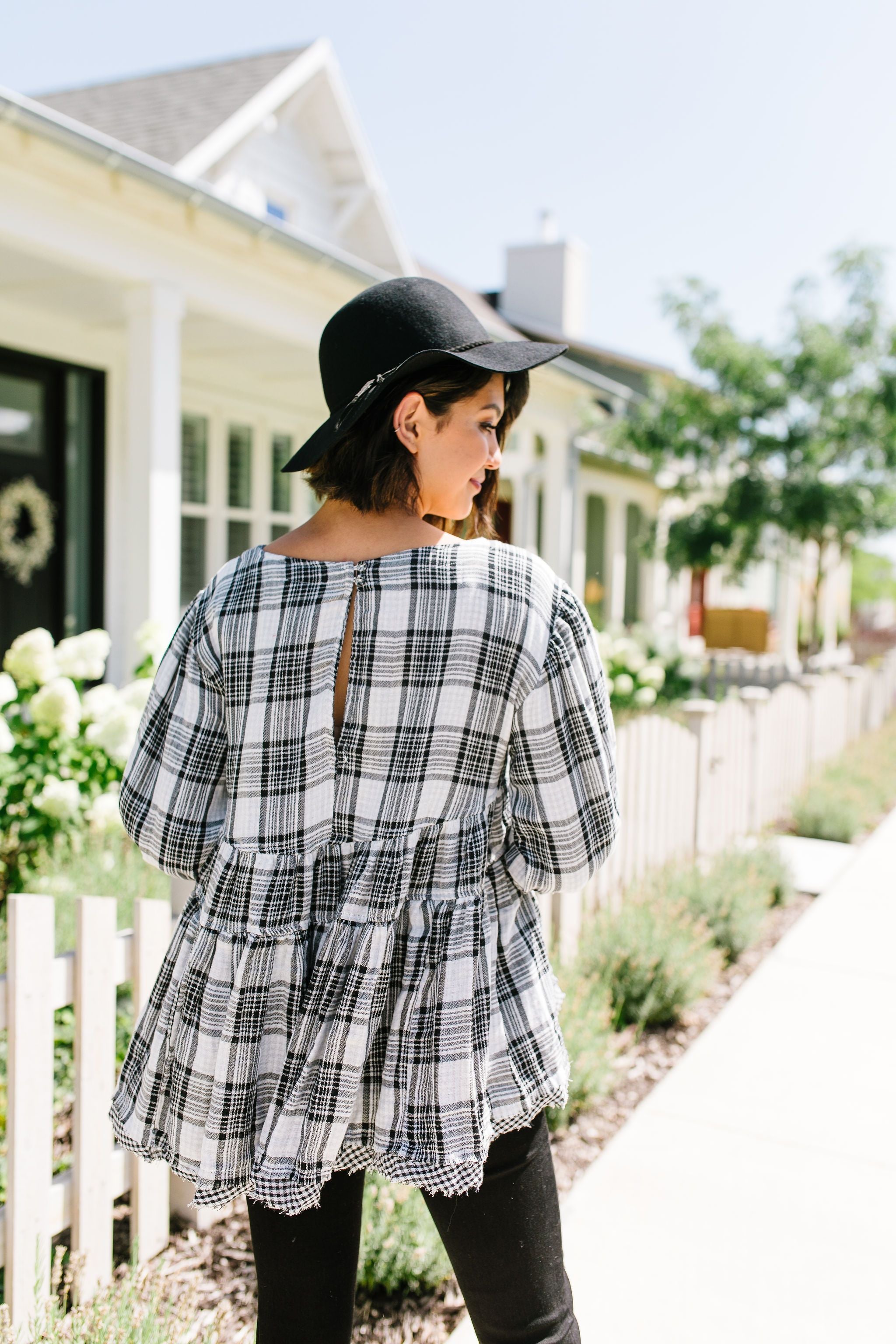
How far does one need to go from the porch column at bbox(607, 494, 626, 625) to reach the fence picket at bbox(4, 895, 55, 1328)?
13.1 m

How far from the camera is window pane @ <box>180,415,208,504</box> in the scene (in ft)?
27.7

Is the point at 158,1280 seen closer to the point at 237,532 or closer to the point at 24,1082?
the point at 24,1082

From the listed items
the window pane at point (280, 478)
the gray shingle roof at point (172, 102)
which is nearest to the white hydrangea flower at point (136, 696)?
the gray shingle roof at point (172, 102)

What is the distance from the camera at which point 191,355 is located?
26.2 ft

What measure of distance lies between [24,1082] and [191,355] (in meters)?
6.88

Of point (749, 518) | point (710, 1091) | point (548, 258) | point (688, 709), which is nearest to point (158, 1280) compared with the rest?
point (710, 1091)

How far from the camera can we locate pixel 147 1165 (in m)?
2.30

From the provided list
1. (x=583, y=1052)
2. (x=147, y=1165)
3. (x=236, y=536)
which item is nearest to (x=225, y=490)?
(x=236, y=536)

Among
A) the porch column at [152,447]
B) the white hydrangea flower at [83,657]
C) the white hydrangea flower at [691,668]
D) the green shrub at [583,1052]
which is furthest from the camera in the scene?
Result: the white hydrangea flower at [691,668]

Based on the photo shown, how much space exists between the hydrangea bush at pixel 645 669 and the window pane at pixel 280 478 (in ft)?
9.82

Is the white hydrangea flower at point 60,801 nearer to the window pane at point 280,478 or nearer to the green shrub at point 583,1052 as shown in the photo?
the green shrub at point 583,1052

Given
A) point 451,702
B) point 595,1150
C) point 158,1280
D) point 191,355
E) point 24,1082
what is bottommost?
point 595,1150

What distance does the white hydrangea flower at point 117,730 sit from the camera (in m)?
3.40

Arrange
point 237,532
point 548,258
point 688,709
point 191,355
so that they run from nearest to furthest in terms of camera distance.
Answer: point 688,709 < point 191,355 < point 237,532 < point 548,258
